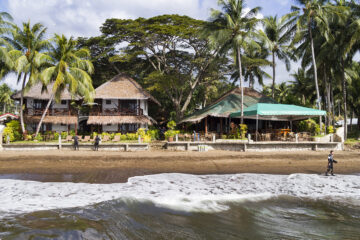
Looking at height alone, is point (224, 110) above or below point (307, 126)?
above

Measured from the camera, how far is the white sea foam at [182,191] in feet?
26.4

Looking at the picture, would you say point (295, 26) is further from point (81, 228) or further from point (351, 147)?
point (81, 228)

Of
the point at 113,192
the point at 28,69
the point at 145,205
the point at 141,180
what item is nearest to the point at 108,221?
the point at 145,205

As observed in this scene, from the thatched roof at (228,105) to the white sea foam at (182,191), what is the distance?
34.2 ft

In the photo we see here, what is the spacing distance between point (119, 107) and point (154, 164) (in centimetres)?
1177

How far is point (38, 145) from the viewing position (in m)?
19.0

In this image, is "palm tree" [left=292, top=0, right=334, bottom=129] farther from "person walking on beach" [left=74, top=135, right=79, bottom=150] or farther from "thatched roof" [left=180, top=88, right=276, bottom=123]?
"person walking on beach" [left=74, top=135, right=79, bottom=150]

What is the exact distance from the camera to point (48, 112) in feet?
81.1

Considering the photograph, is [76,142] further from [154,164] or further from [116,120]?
[154,164]

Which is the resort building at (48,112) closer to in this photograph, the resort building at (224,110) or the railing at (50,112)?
the railing at (50,112)

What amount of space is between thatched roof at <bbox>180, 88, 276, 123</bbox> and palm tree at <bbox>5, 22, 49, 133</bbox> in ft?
45.9

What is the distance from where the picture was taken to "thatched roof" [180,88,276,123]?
865 inches

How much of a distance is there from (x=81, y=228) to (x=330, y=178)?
11405mm

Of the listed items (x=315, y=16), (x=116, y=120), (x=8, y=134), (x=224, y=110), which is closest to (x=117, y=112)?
(x=116, y=120)
